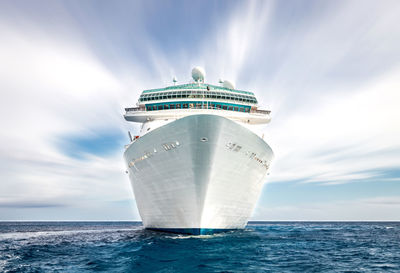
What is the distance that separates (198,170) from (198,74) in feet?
52.9

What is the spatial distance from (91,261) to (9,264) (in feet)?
12.9

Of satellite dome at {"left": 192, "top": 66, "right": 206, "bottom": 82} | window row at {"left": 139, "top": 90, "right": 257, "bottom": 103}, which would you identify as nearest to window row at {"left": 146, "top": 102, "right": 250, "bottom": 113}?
window row at {"left": 139, "top": 90, "right": 257, "bottom": 103}

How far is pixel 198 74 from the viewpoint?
98.2 ft

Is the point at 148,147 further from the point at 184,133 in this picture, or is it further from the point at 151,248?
the point at 151,248

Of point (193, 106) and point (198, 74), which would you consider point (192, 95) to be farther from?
point (198, 74)

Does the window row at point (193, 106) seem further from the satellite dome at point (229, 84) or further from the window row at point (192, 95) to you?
the satellite dome at point (229, 84)

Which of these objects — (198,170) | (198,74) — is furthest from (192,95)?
(198,170)

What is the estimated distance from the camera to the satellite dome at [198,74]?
29828mm

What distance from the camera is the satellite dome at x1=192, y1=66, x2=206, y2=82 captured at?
29.8 m

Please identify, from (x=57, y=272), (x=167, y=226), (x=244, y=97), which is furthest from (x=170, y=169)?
(x=244, y=97)

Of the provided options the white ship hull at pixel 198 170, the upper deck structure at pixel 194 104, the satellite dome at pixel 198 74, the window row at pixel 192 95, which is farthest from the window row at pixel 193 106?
the white ship hull at pixel 198 170

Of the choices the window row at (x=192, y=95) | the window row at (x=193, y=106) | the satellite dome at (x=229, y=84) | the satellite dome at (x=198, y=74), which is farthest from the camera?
the satellite dome at (x=229, y=84)

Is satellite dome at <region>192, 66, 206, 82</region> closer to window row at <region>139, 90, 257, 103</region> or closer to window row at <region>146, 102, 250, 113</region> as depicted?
window row at <region>139, 90, 257, 103</region>

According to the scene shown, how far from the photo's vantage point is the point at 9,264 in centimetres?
1265
